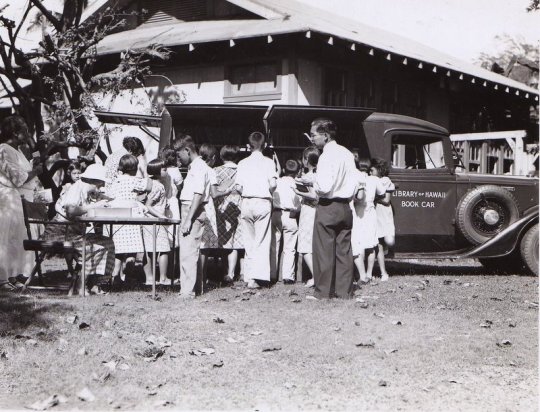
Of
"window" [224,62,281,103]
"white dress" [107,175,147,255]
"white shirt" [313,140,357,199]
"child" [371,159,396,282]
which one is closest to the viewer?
"white shirt" [313,140,357,199]

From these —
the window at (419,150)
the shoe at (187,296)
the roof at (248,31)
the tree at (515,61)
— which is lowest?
the shoe at (187,296)

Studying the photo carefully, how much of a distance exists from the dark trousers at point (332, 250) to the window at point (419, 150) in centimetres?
279

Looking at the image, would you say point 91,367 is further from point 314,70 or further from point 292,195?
point 314,70

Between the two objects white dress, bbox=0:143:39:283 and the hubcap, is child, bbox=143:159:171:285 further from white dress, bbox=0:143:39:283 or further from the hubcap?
the hubcap

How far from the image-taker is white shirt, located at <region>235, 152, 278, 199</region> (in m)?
8.55

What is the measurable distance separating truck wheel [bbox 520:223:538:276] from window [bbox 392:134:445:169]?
149 centimetres

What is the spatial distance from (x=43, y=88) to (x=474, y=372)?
482 inches

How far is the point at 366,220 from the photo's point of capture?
29.8 ft

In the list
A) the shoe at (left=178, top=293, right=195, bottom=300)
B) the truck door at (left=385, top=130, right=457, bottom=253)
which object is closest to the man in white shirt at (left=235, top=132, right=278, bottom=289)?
the shoe at (left=178, top=293, right=195, bottom=300)

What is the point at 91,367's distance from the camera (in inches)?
192

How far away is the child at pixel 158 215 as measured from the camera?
842 cm

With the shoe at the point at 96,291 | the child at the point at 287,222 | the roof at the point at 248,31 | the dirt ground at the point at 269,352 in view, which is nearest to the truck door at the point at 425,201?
the child at the point at 287,222

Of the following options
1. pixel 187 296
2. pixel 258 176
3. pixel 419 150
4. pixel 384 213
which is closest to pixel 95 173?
pixel 187 296

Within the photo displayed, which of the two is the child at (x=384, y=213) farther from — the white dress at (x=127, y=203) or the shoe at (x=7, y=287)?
the shoe at (x=7, y=287)
